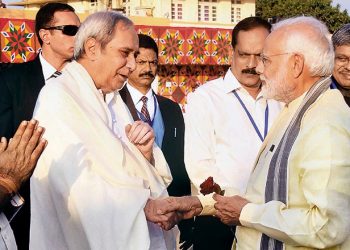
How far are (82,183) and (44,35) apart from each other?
2.07 meters

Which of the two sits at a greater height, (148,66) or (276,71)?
(276,71)

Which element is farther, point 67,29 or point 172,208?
point 67,29

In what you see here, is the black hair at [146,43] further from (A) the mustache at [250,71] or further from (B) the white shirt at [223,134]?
(A) the mustache at [250,71]

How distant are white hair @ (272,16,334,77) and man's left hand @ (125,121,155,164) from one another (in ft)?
2.99

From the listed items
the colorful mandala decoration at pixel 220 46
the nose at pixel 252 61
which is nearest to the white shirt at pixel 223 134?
the nose at pixel 252 61

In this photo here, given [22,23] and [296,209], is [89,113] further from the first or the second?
[22,23]

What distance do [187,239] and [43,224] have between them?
2.25m

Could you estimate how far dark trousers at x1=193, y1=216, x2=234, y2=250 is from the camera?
4316 millimetres

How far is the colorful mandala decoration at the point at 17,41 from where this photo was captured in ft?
43.6

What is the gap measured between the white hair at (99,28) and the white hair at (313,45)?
934 mm

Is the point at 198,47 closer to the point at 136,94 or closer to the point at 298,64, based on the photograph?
the point at 136,94

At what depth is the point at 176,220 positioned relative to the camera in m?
3.34

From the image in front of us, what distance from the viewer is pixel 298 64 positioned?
3.07 m

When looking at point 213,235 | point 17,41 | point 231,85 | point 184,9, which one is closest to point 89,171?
point 213,235
